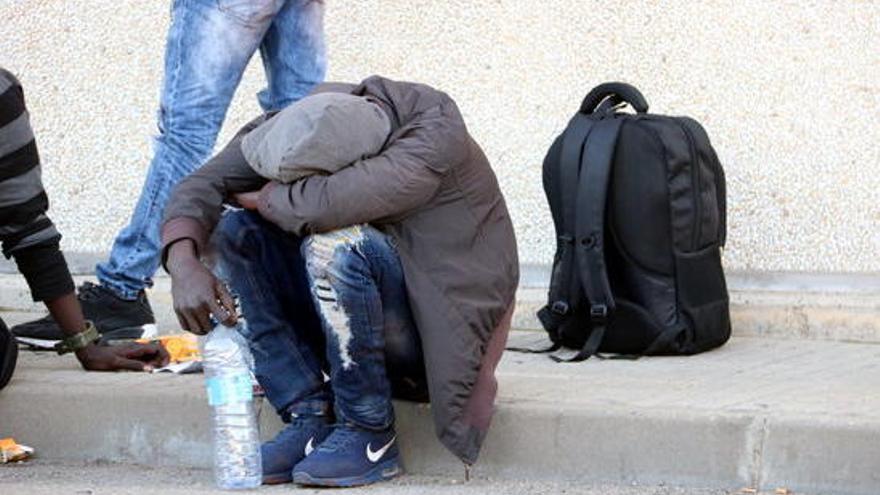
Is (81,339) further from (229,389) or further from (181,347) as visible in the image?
(229,389)

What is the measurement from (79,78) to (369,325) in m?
2.46

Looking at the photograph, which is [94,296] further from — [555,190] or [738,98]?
[738,98]

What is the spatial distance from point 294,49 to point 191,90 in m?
0.34

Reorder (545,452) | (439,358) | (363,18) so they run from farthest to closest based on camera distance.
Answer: (363,18)
(545,452)
(439,358)

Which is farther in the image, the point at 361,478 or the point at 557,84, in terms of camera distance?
the point at 557,84

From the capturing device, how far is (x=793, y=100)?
4.90 meters

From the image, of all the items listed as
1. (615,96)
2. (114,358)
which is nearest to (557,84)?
(615,96)

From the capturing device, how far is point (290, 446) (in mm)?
3633

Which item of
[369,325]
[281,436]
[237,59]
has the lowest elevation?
[281,436]

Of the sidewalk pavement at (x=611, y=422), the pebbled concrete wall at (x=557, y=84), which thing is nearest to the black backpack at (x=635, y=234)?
the sidewalk pavement at (x=611, y=422)

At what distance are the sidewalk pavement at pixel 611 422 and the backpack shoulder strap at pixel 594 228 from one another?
0.48 feet

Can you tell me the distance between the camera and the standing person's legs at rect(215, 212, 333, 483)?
11.9 feet

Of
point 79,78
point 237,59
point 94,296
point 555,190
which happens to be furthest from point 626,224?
point 79,78

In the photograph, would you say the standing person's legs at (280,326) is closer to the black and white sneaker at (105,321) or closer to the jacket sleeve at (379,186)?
the jacket sleeve at (379,186)
